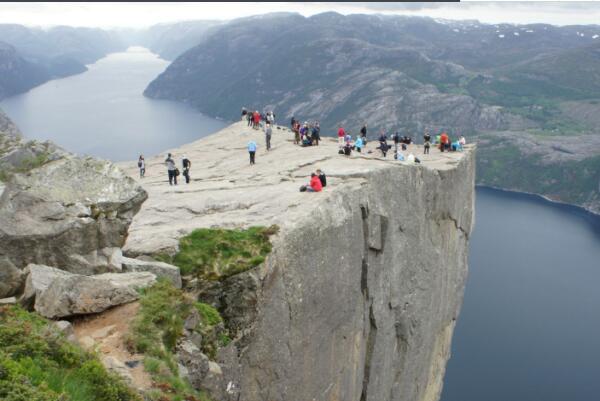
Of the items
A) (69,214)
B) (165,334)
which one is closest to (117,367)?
(165,334)

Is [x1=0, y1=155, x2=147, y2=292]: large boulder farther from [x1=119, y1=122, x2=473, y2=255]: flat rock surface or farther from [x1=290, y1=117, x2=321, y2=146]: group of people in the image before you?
[x1=290, y1=117, x2=321, y2=146]: group of people

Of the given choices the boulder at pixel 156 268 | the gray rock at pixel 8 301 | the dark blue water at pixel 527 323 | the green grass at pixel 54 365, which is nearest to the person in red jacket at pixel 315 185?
the boulder at pixel 156 268

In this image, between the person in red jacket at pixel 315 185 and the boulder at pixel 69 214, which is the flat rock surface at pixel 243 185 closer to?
the person in red jacket at pixel 315 185

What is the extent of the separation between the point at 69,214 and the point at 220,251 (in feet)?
20.0

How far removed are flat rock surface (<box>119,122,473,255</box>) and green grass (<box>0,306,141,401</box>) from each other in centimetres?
863

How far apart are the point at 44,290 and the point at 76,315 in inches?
47.8

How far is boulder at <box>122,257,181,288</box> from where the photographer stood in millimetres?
18188

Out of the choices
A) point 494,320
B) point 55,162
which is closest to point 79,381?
point 55,162

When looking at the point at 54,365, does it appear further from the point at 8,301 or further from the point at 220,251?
the point at 220,251

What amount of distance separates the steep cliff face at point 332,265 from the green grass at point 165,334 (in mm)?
1546

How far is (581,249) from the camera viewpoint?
155 meters

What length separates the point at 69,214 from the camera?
55.9 feet

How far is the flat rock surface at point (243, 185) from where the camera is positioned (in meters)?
23.2

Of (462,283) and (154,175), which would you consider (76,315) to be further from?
(462,283)
